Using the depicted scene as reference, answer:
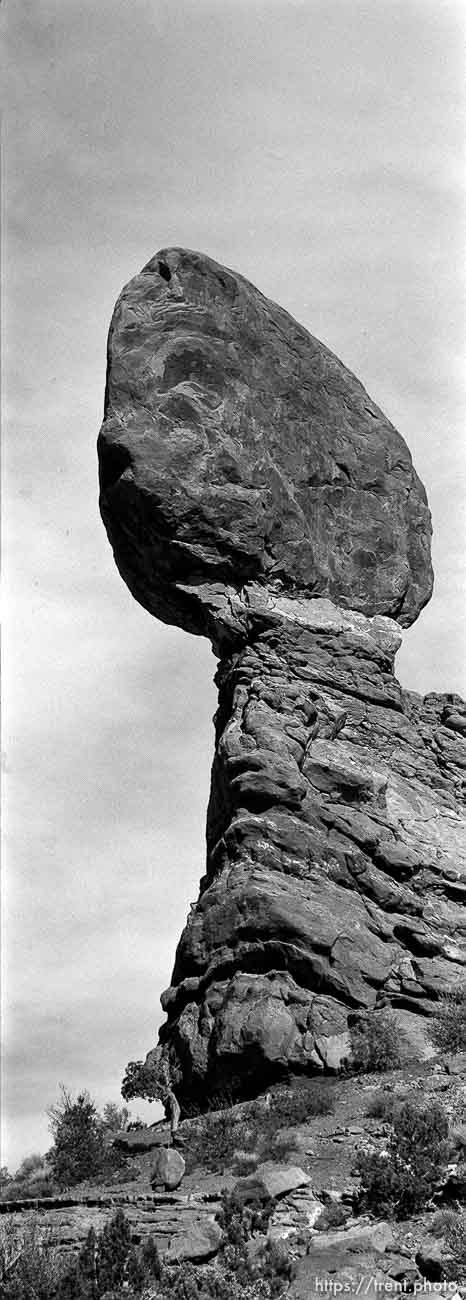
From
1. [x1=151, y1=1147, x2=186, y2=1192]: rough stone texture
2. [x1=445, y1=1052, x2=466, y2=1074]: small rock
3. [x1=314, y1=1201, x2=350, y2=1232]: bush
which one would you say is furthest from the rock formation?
[x1=314, y1=1201, x2=350, y2=1232]: bush

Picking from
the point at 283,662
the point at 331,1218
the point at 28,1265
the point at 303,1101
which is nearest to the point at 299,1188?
the point at 331,1218

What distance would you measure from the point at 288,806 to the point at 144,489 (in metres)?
10.00

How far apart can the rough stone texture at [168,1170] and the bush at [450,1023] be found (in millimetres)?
7596

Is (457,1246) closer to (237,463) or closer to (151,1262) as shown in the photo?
(151,1262)

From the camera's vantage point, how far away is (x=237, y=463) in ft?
123

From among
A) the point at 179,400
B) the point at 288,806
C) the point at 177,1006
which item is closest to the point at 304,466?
the point at 179,400

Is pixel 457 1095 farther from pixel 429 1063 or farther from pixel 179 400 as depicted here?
pixel 179 400

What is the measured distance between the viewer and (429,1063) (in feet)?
90.6

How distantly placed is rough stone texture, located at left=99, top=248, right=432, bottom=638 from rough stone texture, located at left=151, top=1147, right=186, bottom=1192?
16831 millimetres

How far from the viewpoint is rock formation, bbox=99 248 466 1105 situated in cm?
3014

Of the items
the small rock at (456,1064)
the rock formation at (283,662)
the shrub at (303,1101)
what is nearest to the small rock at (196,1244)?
the shrub at (303,1101)

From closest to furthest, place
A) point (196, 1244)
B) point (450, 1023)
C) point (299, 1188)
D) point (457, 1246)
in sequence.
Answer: point (457, 1246) → point (196, 1244) → point (299, 1188) → point (450, 1023)

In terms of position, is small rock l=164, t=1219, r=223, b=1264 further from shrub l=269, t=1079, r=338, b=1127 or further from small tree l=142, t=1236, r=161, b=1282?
shrub l=269, t=1079, r=338, b=1127

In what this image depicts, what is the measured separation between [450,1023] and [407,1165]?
813cm
